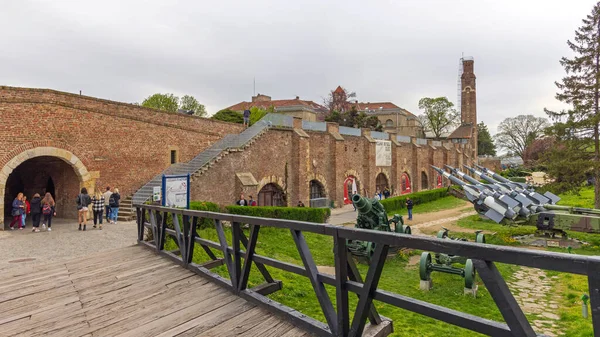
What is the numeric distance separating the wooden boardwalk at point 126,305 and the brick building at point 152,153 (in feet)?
36.3

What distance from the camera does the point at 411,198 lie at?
2658 cm

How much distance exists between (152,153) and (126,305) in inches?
634

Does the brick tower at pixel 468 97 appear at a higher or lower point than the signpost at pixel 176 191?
higher

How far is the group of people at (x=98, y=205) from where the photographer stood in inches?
513

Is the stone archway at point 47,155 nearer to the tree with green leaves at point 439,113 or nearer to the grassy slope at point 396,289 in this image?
the grassy slope at point 396,289

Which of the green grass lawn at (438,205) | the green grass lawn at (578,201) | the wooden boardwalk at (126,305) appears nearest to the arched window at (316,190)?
the green grass lawn at (438,205)

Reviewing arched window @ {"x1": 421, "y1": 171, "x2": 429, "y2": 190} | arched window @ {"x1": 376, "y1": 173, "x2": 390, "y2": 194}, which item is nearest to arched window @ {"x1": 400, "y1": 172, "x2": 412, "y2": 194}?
arched window @ {"x1": 376, "y1": 173, "x2": 390, "y2": 194}

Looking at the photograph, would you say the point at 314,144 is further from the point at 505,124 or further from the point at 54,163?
the point at 505,124

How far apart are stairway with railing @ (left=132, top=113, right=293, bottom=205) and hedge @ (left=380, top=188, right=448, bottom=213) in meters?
8.35

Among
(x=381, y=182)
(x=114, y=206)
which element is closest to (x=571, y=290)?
(x=114, y=206)

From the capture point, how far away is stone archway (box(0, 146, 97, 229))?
535 inches

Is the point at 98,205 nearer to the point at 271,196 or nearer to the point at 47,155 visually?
the point at 47,155

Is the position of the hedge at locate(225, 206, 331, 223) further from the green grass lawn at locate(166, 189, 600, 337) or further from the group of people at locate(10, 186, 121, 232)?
the group of people at locate(10, 186, 121, 232)

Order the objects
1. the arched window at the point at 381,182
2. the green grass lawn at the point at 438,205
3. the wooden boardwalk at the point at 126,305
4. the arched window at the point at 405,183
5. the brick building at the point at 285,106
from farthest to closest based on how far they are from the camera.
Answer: the brick building at the point at 285,106, the arched window at the point at 405,183, the arched window at the point at 381,182, the green grass lawn at the point at 438,205, the wooden boardwalk at the point at 126,305
